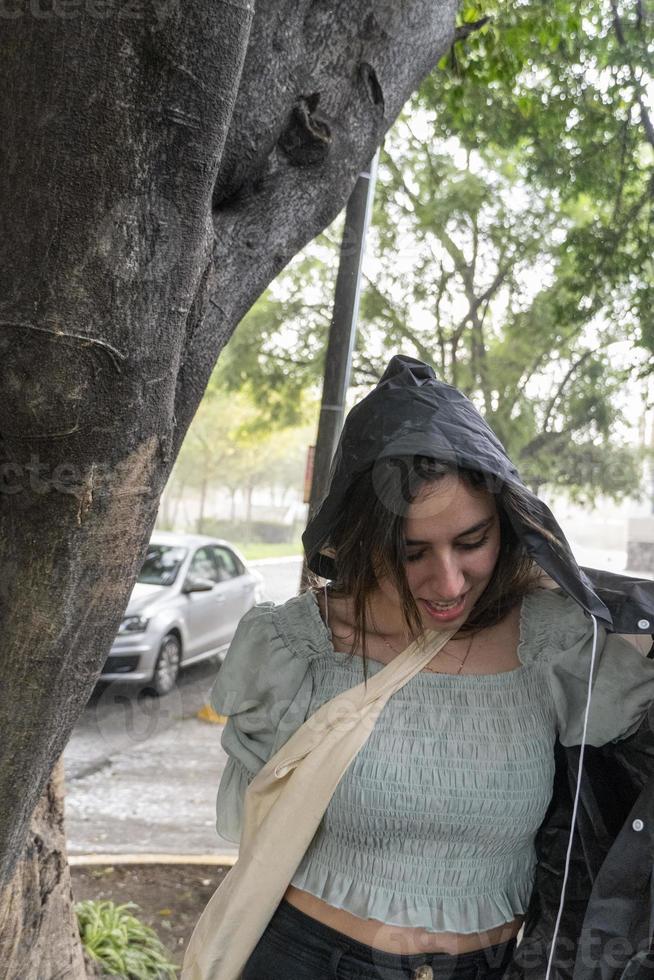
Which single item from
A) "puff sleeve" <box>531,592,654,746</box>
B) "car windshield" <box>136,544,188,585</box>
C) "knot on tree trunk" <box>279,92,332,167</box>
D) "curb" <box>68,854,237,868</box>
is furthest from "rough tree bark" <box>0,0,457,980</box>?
"car windshield" <box>136,544,188,585</box>

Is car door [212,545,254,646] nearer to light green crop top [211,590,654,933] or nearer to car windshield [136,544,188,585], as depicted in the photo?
car windshield [136,544,188,585]

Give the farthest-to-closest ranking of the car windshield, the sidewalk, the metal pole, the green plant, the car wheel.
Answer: the car windshield, the car wheel, the sidewalk, the metal pole, the green plant

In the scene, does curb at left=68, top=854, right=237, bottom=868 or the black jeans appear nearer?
the black jeans

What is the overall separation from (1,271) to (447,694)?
117 centimetres

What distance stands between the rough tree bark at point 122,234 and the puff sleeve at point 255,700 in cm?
30

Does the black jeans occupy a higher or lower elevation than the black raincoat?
lower

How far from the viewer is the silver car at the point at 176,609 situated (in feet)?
31.2

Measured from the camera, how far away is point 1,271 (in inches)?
67.2

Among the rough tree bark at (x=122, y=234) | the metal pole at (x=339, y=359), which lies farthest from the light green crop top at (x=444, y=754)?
the metal pole at (x=339, y=359)

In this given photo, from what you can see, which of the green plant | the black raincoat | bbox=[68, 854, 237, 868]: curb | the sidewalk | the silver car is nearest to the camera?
the black raincoat

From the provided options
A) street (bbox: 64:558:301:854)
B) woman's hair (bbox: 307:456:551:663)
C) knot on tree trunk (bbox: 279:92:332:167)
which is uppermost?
knot on tree trunk (bbox: 279:92:332:167)

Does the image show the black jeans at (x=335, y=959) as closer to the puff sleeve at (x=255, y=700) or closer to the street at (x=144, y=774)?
the puff sleeve at (x=255, y=700)

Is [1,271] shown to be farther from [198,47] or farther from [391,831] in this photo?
[391,831]

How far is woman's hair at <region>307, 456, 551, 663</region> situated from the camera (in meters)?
1.98
